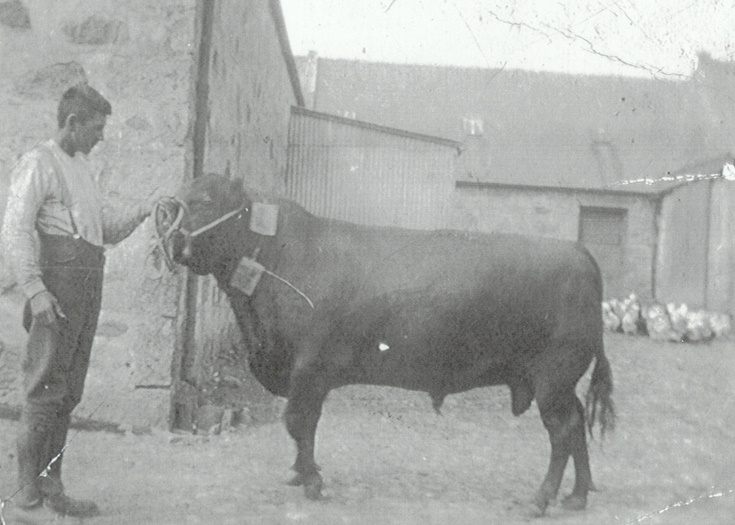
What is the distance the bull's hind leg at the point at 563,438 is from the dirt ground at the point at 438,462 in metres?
0.12

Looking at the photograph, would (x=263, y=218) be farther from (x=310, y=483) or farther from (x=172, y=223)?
(x=310, y=483)

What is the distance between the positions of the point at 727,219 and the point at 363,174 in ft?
6.51

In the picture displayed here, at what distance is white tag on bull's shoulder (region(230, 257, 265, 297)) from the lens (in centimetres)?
348

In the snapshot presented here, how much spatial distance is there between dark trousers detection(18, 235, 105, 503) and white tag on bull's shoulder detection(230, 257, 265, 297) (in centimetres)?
65

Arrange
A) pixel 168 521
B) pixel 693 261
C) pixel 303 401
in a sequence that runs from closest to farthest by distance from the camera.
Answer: pixel 168 521 < pixel 303 401 < pixel 693 261

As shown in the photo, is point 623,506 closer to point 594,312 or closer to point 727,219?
point 594,312

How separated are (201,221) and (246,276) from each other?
1.13ft

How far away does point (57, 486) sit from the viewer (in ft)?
10.5

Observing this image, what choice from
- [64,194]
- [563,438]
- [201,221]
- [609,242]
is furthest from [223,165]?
[563,438]

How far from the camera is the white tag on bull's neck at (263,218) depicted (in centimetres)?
354

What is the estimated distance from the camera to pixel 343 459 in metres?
3.68

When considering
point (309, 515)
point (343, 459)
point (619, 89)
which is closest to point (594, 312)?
point (619, 89)

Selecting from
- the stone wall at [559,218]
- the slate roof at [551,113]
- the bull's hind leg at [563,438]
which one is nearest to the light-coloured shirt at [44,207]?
the slate roof at [551,113]

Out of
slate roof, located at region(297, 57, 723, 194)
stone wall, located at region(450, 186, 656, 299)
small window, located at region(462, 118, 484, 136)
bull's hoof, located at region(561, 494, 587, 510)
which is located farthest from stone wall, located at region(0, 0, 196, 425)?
bull's hoof, located at region(561, 494, 587, 510)
